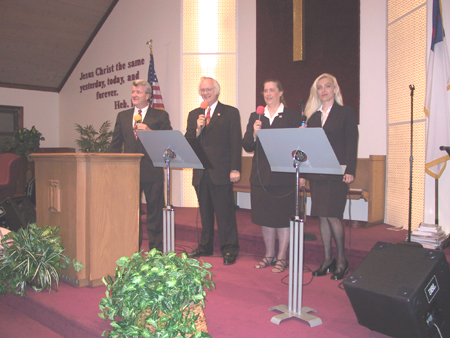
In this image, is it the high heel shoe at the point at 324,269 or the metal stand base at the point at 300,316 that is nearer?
the metal stand base at the point at 300,316

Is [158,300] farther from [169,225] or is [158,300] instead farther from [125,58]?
[125,58]

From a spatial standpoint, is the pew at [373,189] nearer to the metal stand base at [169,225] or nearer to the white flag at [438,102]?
the white flag at [438,102]

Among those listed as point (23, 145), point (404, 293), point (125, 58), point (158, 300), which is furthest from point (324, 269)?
point (23, 145)

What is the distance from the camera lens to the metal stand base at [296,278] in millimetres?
2244

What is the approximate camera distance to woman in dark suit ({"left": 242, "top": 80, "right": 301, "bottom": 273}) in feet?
10.5

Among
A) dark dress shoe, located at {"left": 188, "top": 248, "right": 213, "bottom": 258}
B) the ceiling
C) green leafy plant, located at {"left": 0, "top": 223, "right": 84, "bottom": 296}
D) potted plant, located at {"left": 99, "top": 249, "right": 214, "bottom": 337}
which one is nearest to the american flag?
the ceiling

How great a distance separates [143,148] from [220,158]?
720 mm

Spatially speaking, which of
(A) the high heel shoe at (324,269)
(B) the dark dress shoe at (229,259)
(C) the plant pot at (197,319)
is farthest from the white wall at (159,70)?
(C) the plant pot at (197,319)

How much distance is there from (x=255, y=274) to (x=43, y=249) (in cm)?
164

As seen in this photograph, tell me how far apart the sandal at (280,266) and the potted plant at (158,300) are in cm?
150

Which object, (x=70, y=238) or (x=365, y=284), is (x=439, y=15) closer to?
(x=365, y=284)

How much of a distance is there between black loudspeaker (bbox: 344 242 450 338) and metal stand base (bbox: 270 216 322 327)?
285 millimetres

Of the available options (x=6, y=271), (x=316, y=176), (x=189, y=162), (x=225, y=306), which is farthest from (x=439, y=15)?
(x=6, y=271)

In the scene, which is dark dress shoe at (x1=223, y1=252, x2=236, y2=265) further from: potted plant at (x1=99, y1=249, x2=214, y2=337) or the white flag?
the white flag
